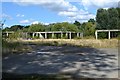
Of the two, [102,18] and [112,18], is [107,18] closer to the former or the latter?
[102,18]

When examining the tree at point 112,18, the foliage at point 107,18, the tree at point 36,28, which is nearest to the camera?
the tree at point 112,18

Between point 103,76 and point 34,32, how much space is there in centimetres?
6866

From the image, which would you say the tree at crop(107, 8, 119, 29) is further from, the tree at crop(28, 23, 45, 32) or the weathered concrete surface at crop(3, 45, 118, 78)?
the weathered concrete surface at crop(3, 45, 118, 78)

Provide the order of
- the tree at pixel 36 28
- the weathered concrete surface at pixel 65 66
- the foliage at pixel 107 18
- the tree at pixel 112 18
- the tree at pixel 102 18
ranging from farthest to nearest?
the tree at pixel 36 28
the tree at pixel 102 18
the foliage at pixel 107 18
the tree at pixel 112 18
the weathered concrete surface at pixel 65 66

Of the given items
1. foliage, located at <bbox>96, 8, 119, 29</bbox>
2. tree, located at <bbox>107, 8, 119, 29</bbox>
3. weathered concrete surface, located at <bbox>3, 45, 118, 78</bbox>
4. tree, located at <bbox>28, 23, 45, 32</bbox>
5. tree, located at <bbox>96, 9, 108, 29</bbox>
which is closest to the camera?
weathered concrete surface, located at <bbox>3, 45, 118, 78</bbox>

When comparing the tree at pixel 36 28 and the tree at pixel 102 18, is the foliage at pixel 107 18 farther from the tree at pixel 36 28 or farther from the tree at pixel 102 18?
the tree at pixel 36 28

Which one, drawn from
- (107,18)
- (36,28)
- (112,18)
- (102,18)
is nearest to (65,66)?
(112,18)

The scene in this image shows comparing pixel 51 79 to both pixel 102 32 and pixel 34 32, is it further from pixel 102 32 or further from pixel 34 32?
pixel 34 32

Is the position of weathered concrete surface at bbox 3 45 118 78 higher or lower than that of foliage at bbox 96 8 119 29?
lower

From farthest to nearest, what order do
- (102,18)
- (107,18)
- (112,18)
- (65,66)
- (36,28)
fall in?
(36,28), (102,18), (107,18), (112,18), (65,66)

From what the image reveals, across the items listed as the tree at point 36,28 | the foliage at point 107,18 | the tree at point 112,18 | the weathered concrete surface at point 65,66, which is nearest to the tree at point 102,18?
the foliage at point 107,18

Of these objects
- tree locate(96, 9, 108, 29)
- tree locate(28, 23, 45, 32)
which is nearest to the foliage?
tree locate(96, 9, 108, 29)

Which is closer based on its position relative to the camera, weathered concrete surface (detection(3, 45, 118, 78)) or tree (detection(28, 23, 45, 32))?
weathered concrete surface (detection(3, 45, 118, 78))

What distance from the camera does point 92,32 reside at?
66938 mm
